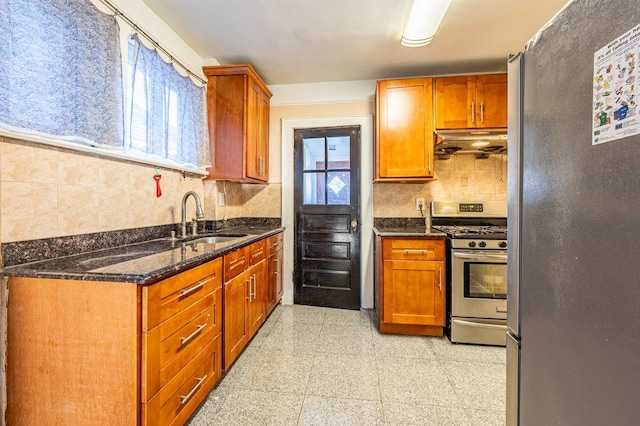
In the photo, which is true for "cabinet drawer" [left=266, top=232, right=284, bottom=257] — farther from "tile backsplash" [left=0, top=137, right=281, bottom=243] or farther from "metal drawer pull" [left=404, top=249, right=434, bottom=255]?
"metal drawer pull" [left=404, top=249, right=434, bottom=255]

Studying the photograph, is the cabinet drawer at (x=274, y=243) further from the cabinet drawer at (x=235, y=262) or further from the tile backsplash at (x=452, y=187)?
the tile backsplash at (x=452, y=187)

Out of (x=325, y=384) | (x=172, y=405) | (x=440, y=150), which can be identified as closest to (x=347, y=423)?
(x=325, y=384)

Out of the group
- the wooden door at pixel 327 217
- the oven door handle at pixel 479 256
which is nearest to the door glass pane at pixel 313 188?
the wooden door at pixel 327 217

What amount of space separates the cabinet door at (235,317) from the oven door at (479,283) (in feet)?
5.62

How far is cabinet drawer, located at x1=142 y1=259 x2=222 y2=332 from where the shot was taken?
45.9 inches

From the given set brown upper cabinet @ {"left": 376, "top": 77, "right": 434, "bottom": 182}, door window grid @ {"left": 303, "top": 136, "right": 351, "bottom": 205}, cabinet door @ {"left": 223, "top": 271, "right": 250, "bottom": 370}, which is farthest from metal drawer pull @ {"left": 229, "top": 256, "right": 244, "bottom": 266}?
brown upper cabinet @ {"left": 376, "top": 77, "right": 434, "bottom": 182}

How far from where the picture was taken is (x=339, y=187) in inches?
130

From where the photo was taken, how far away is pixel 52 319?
117cm

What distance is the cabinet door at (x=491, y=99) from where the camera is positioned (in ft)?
8.99

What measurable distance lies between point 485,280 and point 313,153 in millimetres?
2119

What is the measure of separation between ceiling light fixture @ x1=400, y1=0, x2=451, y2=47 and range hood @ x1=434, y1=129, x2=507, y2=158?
84 centimetres

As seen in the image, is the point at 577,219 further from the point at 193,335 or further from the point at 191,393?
the point at 191,393

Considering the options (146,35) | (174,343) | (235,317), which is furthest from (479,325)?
(146,35)

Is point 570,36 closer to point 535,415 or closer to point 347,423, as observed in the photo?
point 535,415
